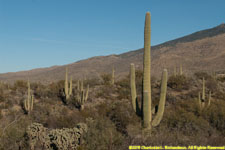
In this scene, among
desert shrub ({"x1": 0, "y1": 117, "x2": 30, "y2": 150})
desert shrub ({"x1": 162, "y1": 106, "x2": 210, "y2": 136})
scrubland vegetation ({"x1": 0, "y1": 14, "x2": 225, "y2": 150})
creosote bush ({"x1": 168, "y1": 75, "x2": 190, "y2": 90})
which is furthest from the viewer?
creosote bush ({"x1": 168, "y1": 75, "x2": 190, "y2": 90})

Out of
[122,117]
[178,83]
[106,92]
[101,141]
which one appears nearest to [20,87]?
[106,92]

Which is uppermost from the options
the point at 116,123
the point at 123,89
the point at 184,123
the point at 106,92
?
the point at 123,89

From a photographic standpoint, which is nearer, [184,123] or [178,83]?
[184,123]

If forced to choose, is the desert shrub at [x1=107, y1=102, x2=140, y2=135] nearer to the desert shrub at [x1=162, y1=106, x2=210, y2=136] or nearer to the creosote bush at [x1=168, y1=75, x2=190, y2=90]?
the desert shrub at [x1=162, y1=106, x2=210, y2=136]

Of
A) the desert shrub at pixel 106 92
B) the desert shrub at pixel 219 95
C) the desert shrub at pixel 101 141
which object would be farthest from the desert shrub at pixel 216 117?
the desert shrub at pixel 106 92

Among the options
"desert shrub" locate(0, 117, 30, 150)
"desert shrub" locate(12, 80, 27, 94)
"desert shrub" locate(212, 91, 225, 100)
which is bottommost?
"desert shrub" locate(0, 117, 30, 150)

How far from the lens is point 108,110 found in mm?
12711

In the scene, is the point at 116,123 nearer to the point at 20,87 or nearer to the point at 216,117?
the point at 216,117

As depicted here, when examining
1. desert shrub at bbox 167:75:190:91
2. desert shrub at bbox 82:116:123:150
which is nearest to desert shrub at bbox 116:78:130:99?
desert shrub at bbox 167:75:190:91

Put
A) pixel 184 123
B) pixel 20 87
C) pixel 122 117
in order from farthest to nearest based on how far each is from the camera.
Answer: pixel 20 87 < pixel 122 117 < pixel 184 123

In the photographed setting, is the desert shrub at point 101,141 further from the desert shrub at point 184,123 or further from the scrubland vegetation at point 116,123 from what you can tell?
the desert shrub at point 184,123

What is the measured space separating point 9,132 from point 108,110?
6.14 meters

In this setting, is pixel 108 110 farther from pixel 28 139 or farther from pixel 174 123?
pixel 28 139

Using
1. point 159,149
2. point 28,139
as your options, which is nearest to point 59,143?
point 28,139
